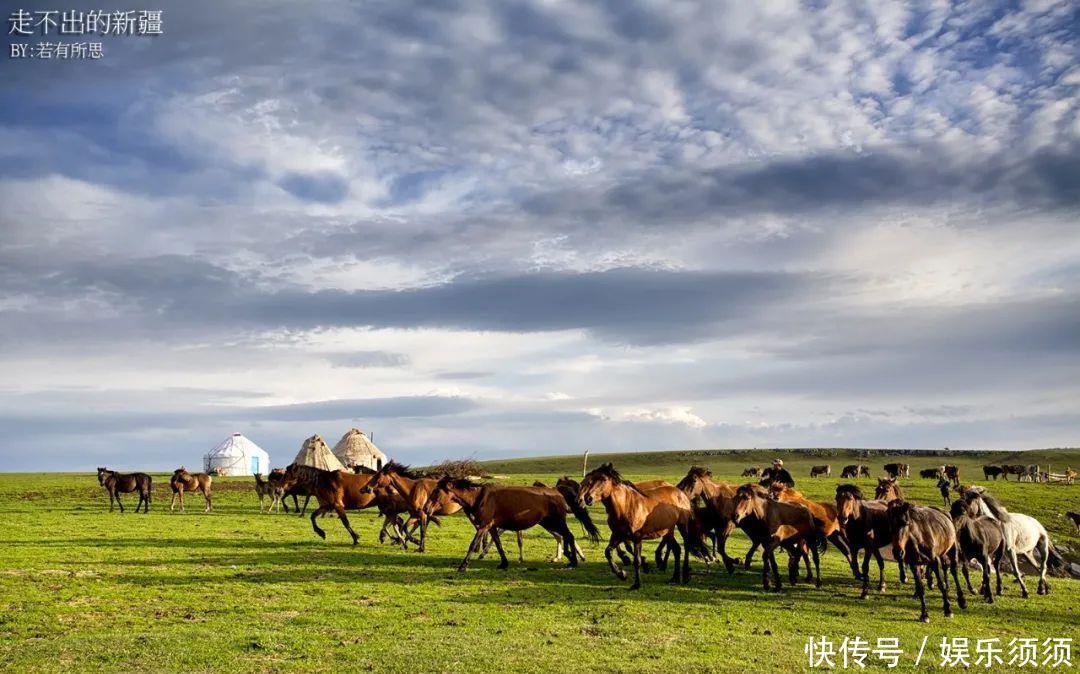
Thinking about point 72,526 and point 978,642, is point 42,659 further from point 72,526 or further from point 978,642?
point 72,526

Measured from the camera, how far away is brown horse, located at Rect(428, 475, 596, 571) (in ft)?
62.5

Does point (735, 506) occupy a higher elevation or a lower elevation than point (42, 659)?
higher

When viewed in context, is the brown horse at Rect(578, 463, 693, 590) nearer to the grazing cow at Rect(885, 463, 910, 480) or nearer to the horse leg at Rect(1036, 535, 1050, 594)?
the horse leg at Rect(1036, 535, 1050, 594)

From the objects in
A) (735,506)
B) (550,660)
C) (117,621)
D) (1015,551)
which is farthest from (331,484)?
(1015,551)

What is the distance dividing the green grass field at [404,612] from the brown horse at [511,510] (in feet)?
2.95

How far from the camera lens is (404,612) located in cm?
1410

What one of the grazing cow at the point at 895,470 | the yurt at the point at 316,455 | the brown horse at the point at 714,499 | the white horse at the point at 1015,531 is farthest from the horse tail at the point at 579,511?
the grazing cow at the point at 895,470

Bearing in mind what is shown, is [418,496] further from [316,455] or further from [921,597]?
[316,455]

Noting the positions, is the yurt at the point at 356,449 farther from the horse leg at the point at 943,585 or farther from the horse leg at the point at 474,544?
the horse leg at the point at 943,585

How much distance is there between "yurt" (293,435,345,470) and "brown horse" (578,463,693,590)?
40060mm

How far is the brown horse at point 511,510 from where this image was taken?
19.0m

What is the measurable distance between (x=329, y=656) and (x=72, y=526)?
23189 mm

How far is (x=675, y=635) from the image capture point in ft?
42.3

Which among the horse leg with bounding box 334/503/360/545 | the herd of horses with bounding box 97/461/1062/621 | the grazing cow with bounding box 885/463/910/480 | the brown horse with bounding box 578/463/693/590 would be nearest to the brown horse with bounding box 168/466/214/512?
the horse leg with bounding box 334/503/360/545
